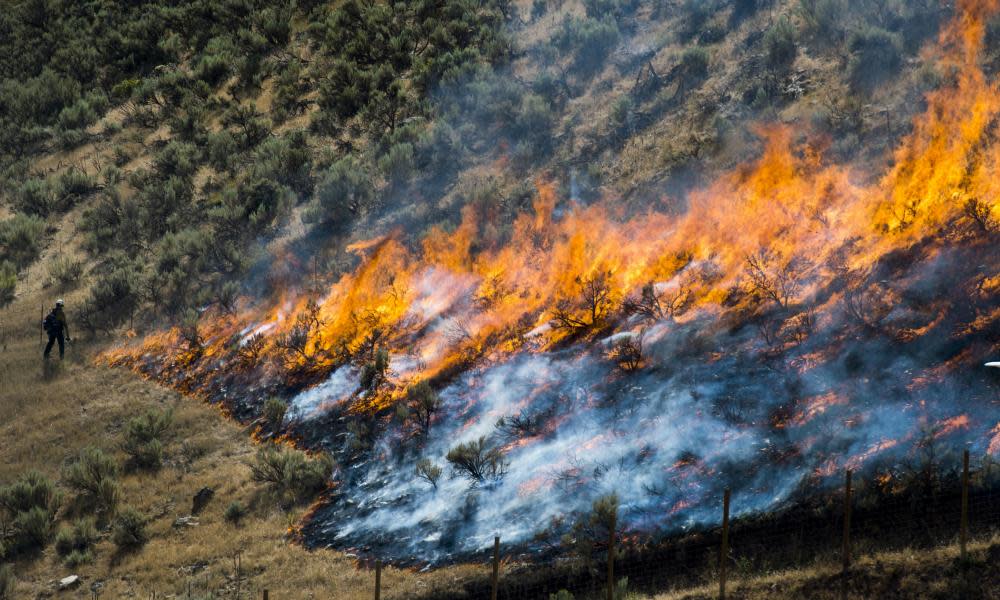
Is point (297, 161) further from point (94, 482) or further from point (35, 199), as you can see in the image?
point (94, 482)

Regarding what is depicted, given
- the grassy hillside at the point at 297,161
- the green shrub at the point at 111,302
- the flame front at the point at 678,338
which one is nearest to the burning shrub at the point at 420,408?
the flame front at the point at 678,338

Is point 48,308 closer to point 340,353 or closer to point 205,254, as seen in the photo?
point 205,254

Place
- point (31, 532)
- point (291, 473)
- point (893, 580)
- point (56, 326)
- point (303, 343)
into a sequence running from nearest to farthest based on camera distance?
point (893, 580) < point (31, 532) < point (291, 473) < point (303, 343) < point (56, 326)

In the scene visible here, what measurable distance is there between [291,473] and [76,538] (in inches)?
150

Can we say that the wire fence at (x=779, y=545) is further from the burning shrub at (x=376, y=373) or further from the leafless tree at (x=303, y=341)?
the leafless tree at (x=303, y=341)

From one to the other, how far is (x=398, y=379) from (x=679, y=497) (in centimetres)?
699

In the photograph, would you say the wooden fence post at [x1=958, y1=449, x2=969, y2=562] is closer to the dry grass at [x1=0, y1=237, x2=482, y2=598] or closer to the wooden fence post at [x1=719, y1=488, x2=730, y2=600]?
the wooden fence post at [x1=719, y1=488, x2=730, y2=600]

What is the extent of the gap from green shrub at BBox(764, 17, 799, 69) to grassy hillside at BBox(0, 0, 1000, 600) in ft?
0.18

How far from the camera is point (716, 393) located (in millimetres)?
17656

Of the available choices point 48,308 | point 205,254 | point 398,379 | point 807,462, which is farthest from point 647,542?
point 48,308

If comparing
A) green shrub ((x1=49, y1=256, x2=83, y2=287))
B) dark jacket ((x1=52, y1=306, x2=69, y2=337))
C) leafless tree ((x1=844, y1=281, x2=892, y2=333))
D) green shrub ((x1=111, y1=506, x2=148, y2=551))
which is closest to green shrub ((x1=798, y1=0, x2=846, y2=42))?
leafless tree ((x1=844, y1=281, x2=892, y2=333))

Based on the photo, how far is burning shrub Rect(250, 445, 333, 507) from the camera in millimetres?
19172

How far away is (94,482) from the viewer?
2011 cm

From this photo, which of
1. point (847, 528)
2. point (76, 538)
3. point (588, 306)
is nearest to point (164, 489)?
point (76, 538)
